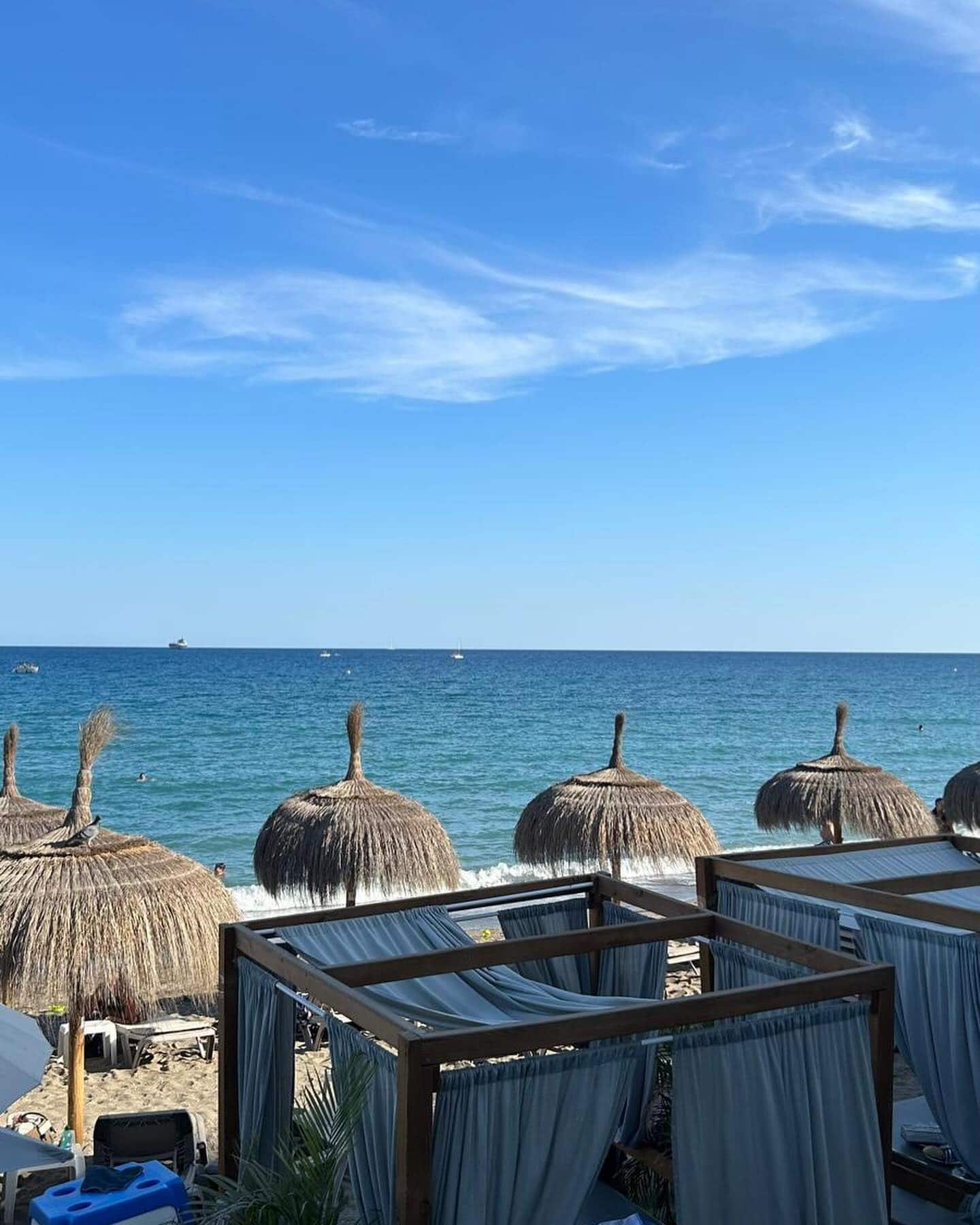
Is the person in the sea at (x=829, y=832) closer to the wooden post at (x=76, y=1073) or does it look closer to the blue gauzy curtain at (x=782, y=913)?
the blue gauzy curtain at (x=782, y=913)

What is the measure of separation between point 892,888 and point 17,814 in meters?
7.35

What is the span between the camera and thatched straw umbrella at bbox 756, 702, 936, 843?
36.2 ft

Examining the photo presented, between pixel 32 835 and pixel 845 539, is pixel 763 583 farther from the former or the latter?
pixel 32 835

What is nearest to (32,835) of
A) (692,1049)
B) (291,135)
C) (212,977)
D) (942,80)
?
(212,977)

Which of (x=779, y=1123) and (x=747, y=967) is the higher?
(x=747, y=967)

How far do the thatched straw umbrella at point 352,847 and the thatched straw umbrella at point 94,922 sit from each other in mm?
1833

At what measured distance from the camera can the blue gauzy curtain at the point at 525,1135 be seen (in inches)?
138

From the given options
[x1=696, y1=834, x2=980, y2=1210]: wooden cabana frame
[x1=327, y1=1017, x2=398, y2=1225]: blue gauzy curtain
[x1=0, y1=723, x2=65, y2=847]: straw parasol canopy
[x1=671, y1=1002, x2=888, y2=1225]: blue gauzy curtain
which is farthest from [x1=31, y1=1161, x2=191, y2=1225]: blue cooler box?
[x1=0, y1=723, x2=65, y2=847]: straw parasol canopy

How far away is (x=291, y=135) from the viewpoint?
49.0 ft

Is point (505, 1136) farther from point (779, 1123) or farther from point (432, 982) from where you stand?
point (432, 982)

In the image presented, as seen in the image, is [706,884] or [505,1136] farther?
[706,884]

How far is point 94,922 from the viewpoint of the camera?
624 centimetres

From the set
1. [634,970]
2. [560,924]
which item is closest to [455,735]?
[560,924]

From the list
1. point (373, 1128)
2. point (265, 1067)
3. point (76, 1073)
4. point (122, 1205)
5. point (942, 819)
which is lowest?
point (76, 1073)
